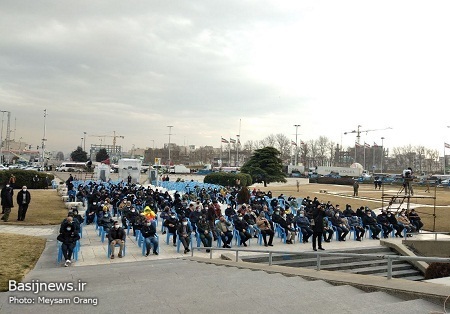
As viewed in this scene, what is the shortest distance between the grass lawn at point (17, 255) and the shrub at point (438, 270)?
386 inches

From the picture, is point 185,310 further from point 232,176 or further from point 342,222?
point 232,176

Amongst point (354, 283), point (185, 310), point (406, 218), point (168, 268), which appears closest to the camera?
point (185, 310)

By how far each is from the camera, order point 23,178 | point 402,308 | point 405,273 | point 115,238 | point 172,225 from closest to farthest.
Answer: point 402,308
point 115,238
point 405,273
point 172,225
point 23,178

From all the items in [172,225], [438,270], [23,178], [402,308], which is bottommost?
[438,270]

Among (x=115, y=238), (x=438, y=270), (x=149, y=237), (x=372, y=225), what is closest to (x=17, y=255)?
(x=115, y=238)

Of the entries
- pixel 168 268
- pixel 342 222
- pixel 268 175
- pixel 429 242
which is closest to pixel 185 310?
pixel 168 268

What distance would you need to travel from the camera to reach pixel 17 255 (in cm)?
1076

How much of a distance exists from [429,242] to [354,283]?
11.1 metres

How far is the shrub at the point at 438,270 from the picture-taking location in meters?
9.66

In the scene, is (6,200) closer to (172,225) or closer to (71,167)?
(172,225)

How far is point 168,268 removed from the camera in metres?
9.72

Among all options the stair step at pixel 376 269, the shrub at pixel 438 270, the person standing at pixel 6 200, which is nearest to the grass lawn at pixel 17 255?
the person standing at pixel 6 200

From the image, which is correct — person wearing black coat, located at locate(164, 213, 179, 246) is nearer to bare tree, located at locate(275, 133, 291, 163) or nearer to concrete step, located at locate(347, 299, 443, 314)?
concrete step, located at locate(347, 299, 443, 314)

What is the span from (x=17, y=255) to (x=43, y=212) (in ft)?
35.0
